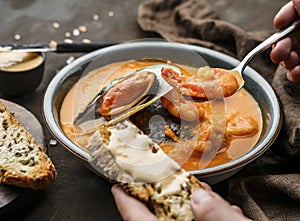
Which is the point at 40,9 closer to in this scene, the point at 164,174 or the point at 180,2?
the point at 180,2

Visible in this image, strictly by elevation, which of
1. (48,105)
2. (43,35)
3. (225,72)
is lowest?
(43,35)

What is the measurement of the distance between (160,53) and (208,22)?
44 cm

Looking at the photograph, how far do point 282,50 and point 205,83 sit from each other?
1.33ft

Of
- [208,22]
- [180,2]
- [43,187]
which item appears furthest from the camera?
[180,2]

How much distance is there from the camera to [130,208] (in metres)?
1.67

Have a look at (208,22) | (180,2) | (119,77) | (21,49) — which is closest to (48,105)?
(119,77)

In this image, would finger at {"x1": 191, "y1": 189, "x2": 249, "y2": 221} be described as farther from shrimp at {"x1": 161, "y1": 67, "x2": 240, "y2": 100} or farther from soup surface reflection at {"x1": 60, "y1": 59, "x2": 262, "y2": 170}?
shrimp at {"x1": 161, "y1": 67, "x2": 240, "y2": 100}

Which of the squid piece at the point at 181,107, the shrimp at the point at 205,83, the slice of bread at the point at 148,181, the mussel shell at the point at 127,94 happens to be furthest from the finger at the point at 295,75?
the slice of bread at the point at 148,181

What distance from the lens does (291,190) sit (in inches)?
84.2

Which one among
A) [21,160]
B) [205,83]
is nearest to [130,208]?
[21,160]

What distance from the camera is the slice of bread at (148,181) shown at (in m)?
1.67

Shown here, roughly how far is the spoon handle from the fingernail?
0.88m

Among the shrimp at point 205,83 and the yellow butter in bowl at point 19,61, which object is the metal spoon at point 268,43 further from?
the yellow butter in bowl at point 19,61

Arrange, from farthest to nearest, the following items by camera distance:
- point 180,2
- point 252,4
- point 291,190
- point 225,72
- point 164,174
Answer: point 252,4 → point 180,2 → point 225,72 → point 291,190 → point 164,174
